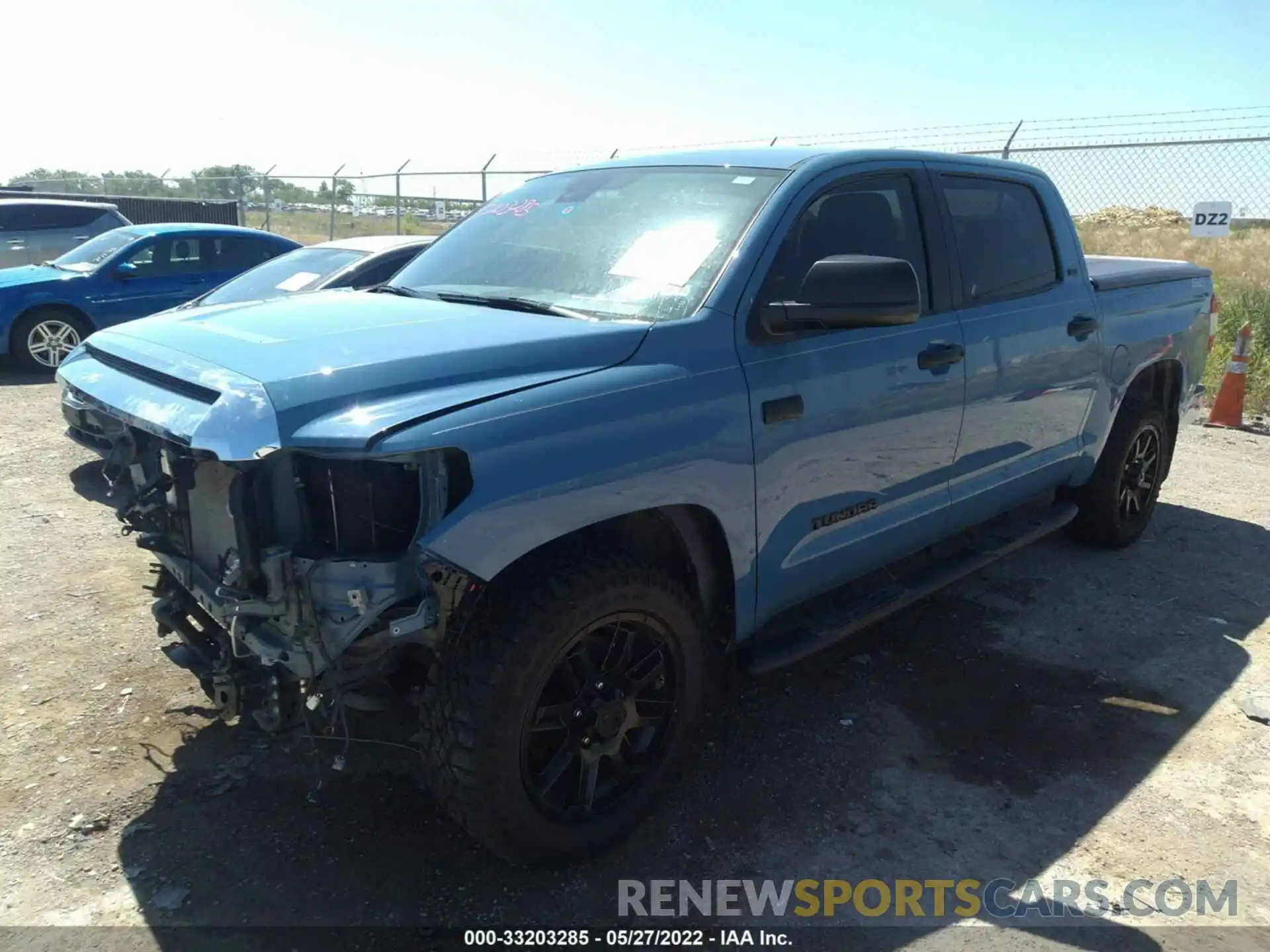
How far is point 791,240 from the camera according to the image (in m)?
3.20

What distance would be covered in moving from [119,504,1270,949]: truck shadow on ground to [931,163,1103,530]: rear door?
29.7 inches

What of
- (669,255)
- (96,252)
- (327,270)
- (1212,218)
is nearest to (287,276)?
(327,270)

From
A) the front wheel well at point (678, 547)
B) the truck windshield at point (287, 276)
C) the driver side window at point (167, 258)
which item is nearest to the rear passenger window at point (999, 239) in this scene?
the front wheel well at point (678, 547)

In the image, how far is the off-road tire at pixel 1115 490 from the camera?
517 cm

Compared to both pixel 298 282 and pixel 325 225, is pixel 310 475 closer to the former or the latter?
pixel 298 282

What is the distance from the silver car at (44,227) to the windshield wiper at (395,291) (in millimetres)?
12493

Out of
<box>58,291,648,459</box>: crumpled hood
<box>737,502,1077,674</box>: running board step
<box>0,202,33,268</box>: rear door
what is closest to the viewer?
<box>58,291,648,459</box>: crumpled hood

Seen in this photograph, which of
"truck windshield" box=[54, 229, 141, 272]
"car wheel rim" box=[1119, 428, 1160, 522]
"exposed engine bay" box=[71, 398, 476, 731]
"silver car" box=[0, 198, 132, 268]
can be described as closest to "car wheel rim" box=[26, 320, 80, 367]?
"truck windshield" box=[54, 229, 141, 272]

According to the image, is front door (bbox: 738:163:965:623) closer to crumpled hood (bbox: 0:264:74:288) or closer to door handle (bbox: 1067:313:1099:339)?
door handle (bbox: 1067:313:1099:339)

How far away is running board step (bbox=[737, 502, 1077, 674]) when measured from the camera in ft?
10.6

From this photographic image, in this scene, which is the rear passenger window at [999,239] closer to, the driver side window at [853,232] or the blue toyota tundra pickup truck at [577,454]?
the blue toyota tundra pickup truck at [577,454]

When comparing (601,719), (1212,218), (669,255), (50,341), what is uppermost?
(1212,218)

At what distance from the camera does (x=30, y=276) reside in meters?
10.1

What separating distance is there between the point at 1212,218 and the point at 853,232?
345 inches
